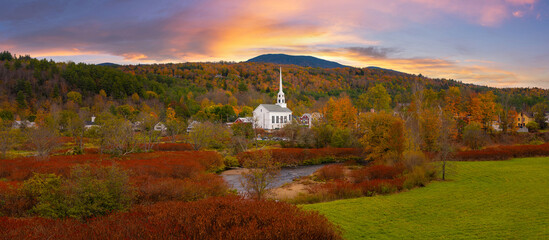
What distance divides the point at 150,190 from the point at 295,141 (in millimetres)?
35713

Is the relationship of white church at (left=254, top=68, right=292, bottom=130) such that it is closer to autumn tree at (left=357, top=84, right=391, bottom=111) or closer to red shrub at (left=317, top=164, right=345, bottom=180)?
autumn tree at (left=357, top=84, right=391, bottom=111)

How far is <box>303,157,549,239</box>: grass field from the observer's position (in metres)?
11.8

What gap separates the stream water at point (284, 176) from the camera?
93.9 feet

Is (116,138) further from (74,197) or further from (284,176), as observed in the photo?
(74,197)

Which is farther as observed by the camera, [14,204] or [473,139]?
[473,139]

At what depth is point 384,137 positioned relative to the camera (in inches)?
1382

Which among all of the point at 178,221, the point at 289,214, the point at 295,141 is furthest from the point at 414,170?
the point at 295,141

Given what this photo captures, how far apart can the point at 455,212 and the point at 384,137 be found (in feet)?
68.4

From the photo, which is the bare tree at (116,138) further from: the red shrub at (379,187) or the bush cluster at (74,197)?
the red shrub at (379,187)

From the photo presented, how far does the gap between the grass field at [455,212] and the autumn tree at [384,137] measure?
11.5 metres

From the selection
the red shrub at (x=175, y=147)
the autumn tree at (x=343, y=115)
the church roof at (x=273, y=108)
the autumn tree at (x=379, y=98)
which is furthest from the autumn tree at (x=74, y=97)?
the autumn tree at (x=379, y=98)

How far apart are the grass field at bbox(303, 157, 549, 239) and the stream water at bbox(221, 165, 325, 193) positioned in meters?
12.1

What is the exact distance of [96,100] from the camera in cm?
11819

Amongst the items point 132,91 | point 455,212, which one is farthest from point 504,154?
point 132,91
